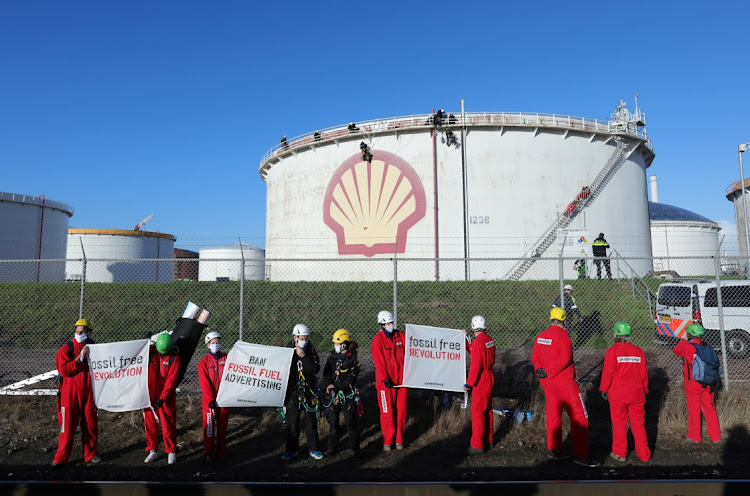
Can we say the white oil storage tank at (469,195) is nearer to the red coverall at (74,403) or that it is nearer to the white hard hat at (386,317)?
the white hard hat at (386,317)

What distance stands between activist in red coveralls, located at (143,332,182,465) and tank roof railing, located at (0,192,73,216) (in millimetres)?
27626

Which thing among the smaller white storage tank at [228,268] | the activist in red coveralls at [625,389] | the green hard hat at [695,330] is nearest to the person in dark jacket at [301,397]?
the activist in red coveralls at [625,389]

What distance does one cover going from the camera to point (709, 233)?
1689 inches

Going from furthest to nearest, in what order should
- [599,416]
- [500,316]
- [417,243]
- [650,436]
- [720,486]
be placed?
1. [417,243]
2. [500,316]
3. [599,416]
4. [650,436]
5. [720,486]

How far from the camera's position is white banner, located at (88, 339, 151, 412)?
5.91 metres

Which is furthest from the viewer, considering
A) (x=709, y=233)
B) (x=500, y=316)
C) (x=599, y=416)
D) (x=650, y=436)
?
(x=709, y=233)

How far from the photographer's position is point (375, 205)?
21891 millimetres

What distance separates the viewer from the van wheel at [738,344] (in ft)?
37.2

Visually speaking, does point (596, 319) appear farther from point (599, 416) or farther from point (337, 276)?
point (337, 276)

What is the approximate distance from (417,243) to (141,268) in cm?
1971

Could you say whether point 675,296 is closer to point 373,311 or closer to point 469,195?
point 373,311

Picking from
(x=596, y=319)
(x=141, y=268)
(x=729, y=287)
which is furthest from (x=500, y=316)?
(x=141, y=268)

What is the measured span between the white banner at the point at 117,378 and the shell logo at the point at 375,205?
1595cm

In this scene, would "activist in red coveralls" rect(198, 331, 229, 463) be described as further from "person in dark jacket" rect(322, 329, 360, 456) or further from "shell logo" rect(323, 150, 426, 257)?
"shell logo" rect(323, 150, 426, 257)
